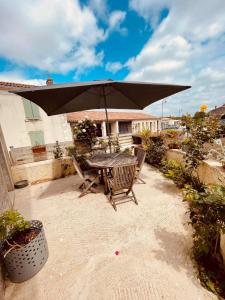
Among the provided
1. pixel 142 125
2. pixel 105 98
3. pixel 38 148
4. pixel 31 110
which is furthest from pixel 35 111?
pixel 142 125

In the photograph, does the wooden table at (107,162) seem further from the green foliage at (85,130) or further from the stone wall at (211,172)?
the green foliage at (85,130)

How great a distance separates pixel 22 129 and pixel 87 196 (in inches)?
327

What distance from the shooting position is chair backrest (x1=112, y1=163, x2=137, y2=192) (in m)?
2.88

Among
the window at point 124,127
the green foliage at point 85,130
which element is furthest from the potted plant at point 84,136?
the window at point 124,127

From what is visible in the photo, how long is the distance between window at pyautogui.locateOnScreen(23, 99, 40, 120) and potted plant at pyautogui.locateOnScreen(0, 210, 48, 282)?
9.33 meters

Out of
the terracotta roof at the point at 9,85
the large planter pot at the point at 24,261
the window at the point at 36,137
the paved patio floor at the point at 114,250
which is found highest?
the terracotta roof at the point at 9,85

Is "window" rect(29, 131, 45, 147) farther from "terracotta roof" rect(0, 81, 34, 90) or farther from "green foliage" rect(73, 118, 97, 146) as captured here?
"green foliage" rect(73, 118, 97, 146)

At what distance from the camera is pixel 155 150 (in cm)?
564

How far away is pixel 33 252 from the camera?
1.72m

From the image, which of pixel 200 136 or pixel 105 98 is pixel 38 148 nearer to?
pixel 105 98

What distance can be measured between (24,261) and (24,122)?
31.6ft

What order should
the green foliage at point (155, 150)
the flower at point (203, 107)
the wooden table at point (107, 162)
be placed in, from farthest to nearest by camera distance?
the green foliage at point (155, 150) < the flower at point (203, 107) < the wooden table at point (107, 162)

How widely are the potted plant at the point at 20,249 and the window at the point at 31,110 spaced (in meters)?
9.33

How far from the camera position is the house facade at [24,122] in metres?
8.66
